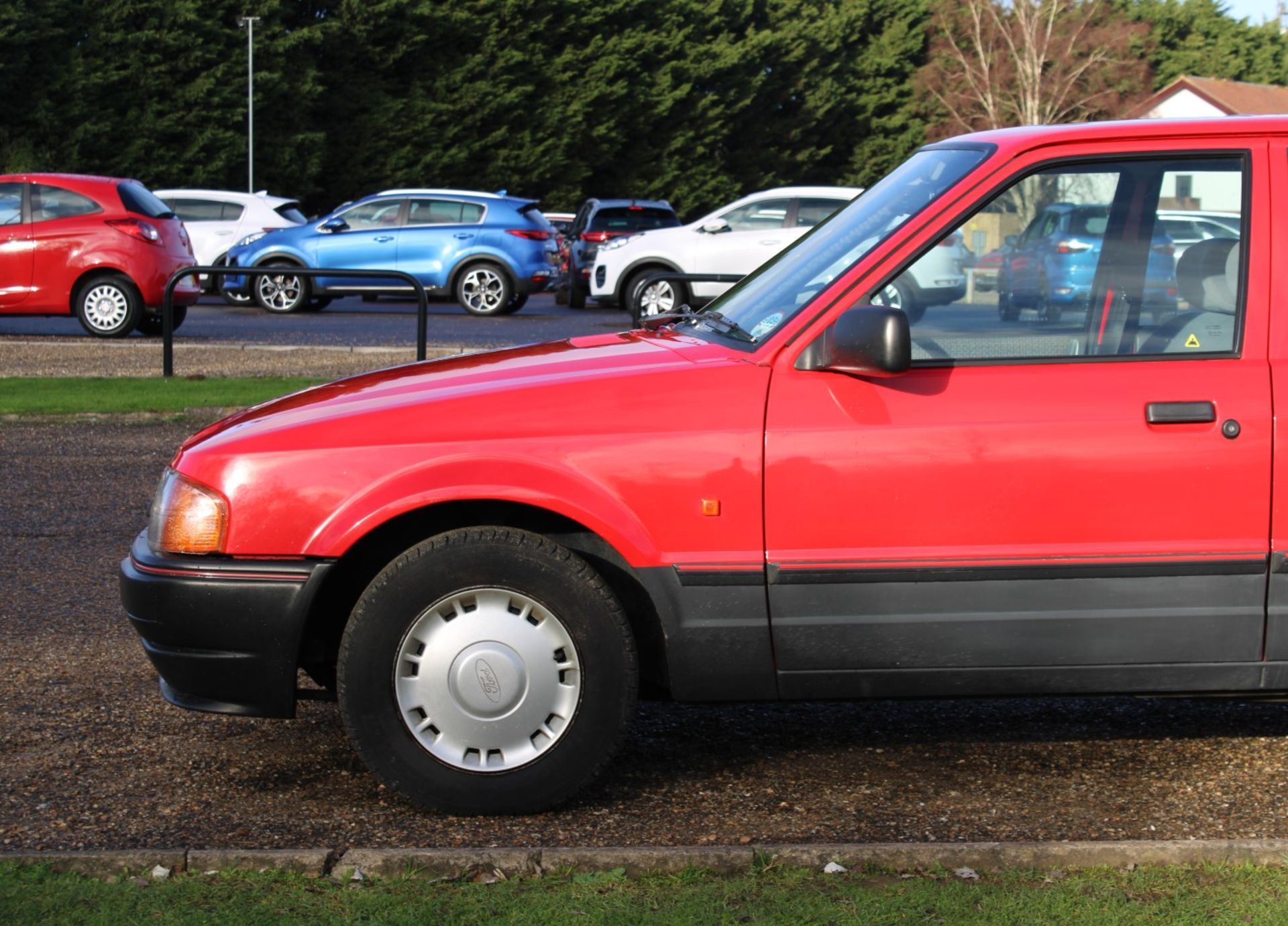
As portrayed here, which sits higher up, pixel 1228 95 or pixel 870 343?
pixel 1228 95

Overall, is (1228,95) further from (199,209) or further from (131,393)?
(131,393)

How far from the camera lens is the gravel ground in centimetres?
416

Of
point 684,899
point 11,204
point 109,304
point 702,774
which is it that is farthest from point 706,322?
point 11,204

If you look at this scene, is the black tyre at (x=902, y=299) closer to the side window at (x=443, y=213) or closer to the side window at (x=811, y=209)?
the side window at (x=811, y=209)

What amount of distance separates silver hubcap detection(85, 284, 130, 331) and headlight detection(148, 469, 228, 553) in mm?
14924

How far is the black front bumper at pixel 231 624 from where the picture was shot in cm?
416

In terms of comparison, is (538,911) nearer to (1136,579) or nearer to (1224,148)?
(1136,579)

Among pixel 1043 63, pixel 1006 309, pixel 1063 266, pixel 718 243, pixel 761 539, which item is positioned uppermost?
pixel 1043 63

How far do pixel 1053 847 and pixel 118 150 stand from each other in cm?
5014

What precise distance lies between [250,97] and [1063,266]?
164 feet

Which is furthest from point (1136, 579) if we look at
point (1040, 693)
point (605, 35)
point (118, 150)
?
point (605, 35)

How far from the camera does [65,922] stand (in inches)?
139

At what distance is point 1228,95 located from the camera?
78750mm

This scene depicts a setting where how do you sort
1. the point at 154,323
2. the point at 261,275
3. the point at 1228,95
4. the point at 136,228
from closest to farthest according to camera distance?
the point at 261,275, the point at 136,228, the point at 154,323, the point at 1228,95
